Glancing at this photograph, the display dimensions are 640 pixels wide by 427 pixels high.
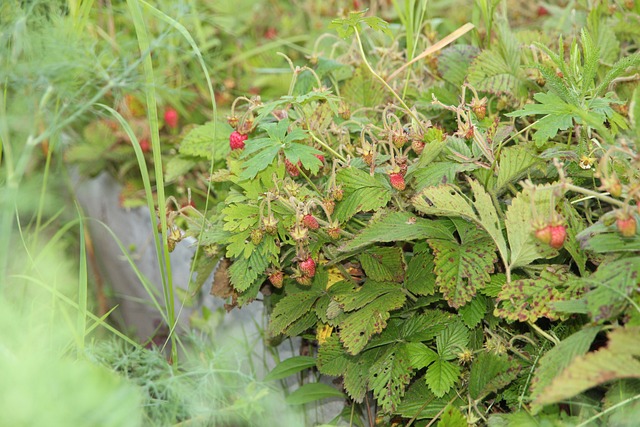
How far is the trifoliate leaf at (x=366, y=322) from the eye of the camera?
90cm

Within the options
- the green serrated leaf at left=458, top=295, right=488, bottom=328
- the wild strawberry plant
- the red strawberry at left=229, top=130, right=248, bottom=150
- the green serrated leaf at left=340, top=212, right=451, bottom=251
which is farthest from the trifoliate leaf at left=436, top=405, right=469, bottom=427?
the red strawberry at left=229, top=130, right=248, bottom=150

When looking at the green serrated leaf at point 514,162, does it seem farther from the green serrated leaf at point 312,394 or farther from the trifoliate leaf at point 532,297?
the green serrated leaf at point 312,394

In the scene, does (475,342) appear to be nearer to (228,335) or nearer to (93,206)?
(228,335)

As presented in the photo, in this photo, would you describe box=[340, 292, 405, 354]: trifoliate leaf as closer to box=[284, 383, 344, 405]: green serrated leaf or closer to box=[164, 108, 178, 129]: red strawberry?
box=[284, 383, 344, 405]: green serrated leaf

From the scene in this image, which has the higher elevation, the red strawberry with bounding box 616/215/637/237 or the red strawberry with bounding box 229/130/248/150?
the red strawberry with bounding box 616/215/637/237

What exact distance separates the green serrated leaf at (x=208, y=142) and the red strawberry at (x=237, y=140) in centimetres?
6

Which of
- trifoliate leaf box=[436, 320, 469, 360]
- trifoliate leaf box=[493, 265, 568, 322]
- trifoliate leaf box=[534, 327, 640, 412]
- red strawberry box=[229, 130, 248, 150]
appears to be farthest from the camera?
red strawberry box=[229, 130, 248, 150]

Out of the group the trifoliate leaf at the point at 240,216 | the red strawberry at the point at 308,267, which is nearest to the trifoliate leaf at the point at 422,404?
the red strawberry at the point at 308,267

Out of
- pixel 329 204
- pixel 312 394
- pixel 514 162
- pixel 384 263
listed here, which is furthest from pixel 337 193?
pixel 312 394

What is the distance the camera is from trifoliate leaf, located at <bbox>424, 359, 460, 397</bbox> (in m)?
0.89

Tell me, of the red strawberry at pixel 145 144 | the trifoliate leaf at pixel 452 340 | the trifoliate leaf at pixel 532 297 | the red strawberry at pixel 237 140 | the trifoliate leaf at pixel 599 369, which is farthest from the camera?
the red strawberry at pixel 145 144

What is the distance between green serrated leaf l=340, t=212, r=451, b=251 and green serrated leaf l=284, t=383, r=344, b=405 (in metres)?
0.29

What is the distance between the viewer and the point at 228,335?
130cm

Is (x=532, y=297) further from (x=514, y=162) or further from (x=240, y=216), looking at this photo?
(x=240, y=216)
